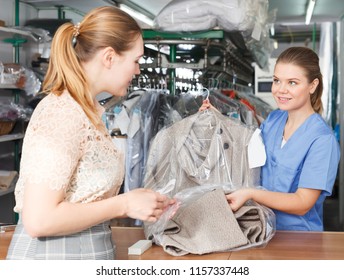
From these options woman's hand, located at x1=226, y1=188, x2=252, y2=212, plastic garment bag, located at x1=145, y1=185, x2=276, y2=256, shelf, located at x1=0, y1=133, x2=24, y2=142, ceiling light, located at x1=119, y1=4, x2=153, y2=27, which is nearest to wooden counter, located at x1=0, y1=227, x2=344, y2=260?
plastic garment bag, located at x1=145, y1=185, x2=276, y2=256

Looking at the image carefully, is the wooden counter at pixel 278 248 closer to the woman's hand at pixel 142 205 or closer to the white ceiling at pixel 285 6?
the woman's hand at pixel 142 205

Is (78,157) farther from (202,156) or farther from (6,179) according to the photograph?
(6,179)

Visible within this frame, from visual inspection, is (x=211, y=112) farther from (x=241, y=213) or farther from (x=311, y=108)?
(x=241, y=213)

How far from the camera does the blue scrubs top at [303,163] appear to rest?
2.38 m

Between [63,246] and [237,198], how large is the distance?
2.36ft

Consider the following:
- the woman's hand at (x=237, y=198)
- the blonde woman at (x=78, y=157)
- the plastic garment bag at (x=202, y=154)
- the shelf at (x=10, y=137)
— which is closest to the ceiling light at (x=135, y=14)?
the shelf at (x=10, y=137)

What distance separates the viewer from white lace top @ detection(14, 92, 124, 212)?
1.39 meters

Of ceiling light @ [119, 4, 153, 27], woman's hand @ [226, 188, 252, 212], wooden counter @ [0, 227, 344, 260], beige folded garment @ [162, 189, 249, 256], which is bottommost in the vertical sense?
wooden counter @ [0, 227, 344, 260]

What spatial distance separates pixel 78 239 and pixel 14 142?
13.0ft

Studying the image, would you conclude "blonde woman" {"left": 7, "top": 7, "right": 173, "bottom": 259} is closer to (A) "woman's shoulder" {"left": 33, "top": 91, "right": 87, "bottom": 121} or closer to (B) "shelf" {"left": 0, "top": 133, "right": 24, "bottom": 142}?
(A) "woman's shoulder" {"left": 33, "top": 91, "right": 87, "bottom": 121}

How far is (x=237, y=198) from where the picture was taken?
202 cm

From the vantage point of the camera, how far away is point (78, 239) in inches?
60.3

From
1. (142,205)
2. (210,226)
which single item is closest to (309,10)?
(210,226)

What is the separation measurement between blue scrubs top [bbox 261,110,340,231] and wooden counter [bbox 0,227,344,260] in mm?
198
